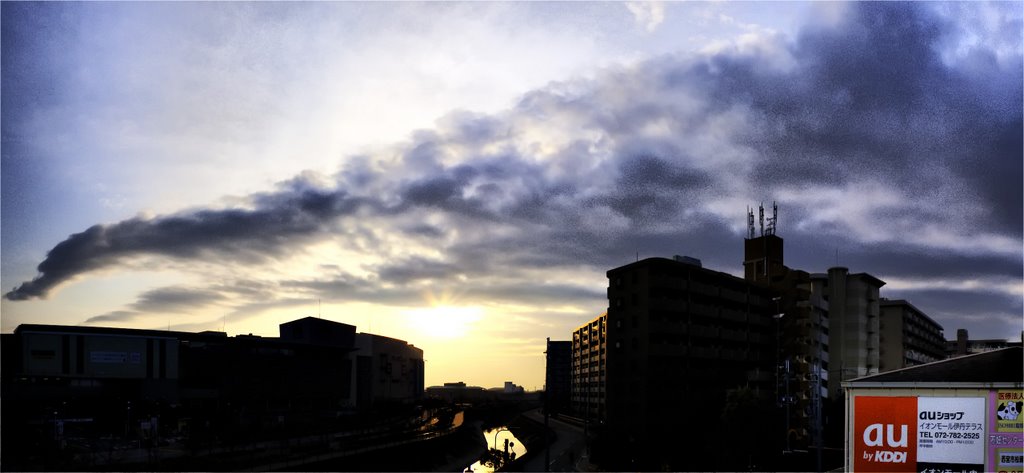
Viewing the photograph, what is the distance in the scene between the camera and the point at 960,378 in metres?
35.2

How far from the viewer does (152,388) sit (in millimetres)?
99000

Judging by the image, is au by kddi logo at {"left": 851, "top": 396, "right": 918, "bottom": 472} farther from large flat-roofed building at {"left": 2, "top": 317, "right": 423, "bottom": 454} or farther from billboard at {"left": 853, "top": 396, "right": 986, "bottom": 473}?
large flat-roofed building at {"left": 2, "top": 317, "right": 423, "bottom": 454}

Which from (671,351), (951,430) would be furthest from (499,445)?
(951,430)

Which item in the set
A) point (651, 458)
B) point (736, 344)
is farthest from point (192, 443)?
point (736, 344)

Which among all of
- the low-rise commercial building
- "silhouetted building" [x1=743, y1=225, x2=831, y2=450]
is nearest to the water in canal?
"silhouetted building" [x1=743, y1=225, x2=831, y2=450]

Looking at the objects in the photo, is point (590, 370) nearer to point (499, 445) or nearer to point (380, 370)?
point (499, 445)

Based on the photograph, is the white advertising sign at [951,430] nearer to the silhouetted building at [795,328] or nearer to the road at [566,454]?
the road at [566,454]

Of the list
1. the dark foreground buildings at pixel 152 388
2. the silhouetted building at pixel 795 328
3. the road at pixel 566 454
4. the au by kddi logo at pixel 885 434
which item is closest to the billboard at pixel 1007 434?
the au by kddi logo at pixel 885 434

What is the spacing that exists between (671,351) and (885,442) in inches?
2257

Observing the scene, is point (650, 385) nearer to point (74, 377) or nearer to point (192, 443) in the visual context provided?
point (192, 443)

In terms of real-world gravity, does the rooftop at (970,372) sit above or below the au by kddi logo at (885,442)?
above

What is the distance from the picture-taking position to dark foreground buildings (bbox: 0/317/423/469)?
287 ft

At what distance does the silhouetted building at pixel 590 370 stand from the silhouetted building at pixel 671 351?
96.6ft

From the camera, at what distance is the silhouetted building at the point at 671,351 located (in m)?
88.4
